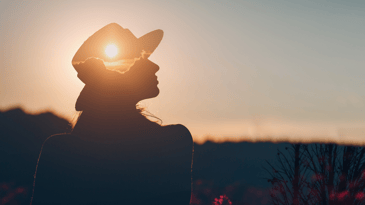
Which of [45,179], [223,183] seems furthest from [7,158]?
[45,179]

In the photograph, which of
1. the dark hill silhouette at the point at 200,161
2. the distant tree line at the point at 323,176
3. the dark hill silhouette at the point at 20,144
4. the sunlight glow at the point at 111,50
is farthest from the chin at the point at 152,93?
the dark hill silhouette at the point at 20,144

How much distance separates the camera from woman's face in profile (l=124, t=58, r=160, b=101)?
13.3 feet

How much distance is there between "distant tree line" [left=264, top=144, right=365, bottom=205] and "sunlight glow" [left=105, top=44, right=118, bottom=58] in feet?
14.6

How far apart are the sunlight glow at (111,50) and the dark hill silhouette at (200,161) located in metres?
21.2

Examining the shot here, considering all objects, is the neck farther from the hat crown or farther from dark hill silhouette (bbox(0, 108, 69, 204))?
dark hill silhouette (bbox(0, 108, 69, 204))

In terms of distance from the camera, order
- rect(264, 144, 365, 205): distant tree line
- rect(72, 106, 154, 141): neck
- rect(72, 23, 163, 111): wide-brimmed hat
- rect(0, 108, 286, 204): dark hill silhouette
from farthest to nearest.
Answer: rect(0, 108, 286, 204): dark hill silhouette < rect(264, 144, 365, 205): distant tree line < rect(72, 23, 163, 111): wide-brimmed hat < rect(72, 106, 154, 141): neck

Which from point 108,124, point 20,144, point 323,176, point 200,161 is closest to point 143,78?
point 108,124

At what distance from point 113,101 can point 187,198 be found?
187 centimetres

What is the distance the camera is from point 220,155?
35.8 m

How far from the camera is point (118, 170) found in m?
3.69

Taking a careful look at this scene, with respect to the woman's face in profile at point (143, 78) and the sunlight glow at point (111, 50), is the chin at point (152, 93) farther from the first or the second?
the sunlight glow at point (111, 50)

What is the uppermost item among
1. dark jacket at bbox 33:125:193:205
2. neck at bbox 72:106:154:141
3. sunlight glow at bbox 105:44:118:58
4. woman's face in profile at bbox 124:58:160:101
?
sunlight glow at bbox 105:44:118:58

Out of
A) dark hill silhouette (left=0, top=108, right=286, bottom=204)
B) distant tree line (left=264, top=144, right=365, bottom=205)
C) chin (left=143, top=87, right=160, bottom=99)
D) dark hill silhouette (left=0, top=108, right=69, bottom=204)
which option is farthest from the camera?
dark hill silhouette (left=0, top=108, right=286, bottom=204)

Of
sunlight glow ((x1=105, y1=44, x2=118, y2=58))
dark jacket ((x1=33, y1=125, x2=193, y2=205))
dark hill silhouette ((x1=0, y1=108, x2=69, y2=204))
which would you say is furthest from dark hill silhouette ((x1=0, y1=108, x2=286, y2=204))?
sunlight glow ((x1=105, y1=44, x2=118, y2=58))
